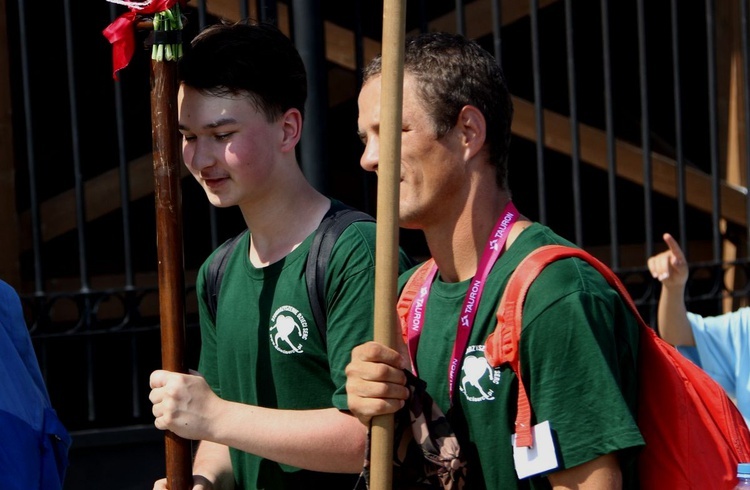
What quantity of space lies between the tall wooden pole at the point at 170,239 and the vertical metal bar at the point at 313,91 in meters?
1.50

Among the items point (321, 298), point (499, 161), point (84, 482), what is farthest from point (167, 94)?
point (84, 482)

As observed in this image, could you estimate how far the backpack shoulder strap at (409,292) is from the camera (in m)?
2.14

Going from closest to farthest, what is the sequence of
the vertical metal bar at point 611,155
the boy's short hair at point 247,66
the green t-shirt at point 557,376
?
the green t-shirt at point 557,376
the boy's short hair at point 247,66
the vertical metal bar at point 611,155

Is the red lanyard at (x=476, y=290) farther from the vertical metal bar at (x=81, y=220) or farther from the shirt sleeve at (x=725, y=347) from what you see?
the vertical metal bar at (x=81, y=220)

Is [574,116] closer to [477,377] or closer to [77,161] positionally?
[77,161]

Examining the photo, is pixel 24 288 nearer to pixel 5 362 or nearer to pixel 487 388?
pixel 5 362

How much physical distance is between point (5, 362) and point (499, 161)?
104 cm

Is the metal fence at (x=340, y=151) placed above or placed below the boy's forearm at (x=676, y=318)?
above

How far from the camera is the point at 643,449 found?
1.82 metres

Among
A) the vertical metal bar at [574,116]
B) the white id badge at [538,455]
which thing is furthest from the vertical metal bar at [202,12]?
the white id badge at [538,455]

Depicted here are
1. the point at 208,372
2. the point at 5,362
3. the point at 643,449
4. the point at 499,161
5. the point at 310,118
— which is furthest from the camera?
the point at 310,118

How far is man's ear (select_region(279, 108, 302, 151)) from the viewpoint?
2.37m

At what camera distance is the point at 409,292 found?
2.19 meters

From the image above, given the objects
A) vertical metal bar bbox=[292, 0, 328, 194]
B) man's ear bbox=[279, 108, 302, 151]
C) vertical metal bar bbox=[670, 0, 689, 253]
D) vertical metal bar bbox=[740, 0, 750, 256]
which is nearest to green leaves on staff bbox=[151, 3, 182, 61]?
man's ear bbox=[279, 108, 302, 151]
